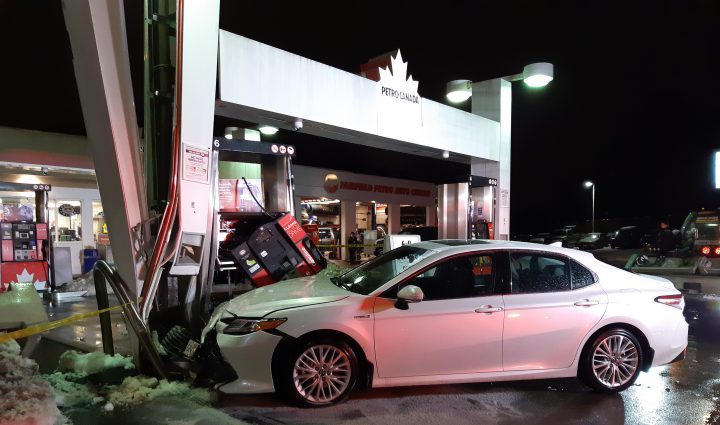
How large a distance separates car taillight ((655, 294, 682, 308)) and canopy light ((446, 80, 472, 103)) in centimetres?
804

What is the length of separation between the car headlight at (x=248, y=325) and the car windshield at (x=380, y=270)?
0.88 meters

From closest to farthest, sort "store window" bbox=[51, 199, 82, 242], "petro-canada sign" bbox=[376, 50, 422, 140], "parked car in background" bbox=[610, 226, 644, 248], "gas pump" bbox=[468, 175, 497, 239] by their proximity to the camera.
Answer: "petro-canada sign" bbox=[376, 50, 422, 140]
"gas pump" bbox=[468, 175, 497, 239]
"store window" bbox=[51, 199, 82, 242]
"parked car in background" bbox=[610, 226, 644, 248]

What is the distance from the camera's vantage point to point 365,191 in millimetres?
22688

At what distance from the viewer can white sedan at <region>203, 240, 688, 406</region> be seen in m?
4.34

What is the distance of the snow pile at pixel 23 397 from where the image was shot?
11.0ft

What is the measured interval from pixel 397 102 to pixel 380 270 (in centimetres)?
533

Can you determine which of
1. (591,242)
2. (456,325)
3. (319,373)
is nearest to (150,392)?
(319,373)

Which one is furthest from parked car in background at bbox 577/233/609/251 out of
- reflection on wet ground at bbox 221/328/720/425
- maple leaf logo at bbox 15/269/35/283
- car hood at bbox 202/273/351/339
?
car hood at bbox 202/273/351/339

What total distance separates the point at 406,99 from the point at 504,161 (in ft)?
14.4

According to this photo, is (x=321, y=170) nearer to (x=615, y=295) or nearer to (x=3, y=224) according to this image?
(x=3, y=224)

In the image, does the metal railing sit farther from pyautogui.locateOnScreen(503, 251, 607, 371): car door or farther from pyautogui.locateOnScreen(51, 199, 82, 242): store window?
pyautogui.locateOnScreen(51, 199, 82, 242): store window

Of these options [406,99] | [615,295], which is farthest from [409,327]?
[406,99]

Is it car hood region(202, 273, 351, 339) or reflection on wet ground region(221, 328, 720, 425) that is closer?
reflection on wet ground region(221, 328, 720, 425)

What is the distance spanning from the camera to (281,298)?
15.4 ft
